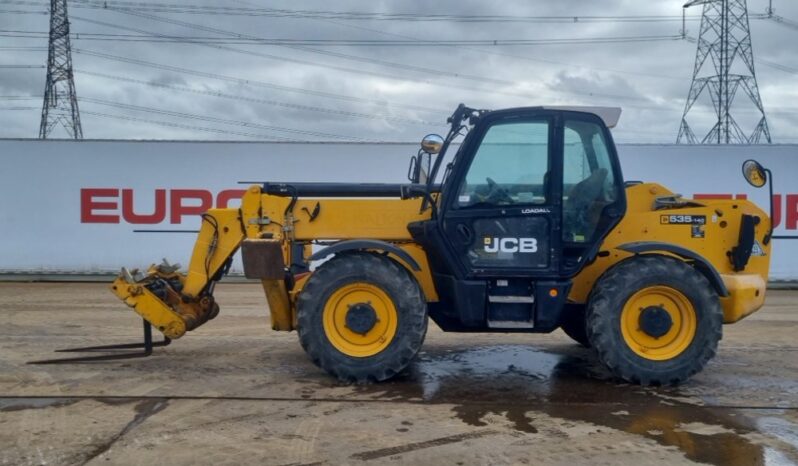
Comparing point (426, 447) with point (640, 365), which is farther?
point (640, 365)

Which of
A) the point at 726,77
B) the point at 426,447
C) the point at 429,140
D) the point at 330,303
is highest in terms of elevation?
the point at 726,77

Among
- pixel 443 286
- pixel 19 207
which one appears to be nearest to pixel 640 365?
pixel 443 286

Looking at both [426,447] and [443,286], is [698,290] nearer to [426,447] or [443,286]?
[443,286]

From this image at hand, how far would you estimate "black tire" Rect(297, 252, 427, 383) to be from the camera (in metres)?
6.35

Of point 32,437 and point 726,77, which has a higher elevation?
point 726,77

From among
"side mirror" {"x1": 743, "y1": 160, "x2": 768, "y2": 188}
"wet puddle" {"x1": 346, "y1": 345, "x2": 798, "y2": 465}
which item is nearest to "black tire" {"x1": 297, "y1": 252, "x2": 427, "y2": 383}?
"wet puddle" {"x1": 346, "y1": 345, "x2": 798, "y2": 465}

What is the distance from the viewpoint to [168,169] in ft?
53.0

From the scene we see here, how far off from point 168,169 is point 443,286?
10.8m

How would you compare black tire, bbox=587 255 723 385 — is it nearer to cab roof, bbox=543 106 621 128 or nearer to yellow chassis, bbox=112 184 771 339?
Result: yellow chassis, bbox=112 184 771 339

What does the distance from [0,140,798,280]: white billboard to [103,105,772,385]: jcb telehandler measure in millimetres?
9280

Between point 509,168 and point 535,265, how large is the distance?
32.4 inches

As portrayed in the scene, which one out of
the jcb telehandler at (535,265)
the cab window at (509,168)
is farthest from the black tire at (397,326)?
the cab window at (509,168)

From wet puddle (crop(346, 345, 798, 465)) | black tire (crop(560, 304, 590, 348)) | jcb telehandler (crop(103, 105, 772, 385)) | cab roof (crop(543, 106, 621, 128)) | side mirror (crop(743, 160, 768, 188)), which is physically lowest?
wet puddle (crop(346, 345, 798, 465))

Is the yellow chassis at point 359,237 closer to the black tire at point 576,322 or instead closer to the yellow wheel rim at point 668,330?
the black tire at point 576,322
